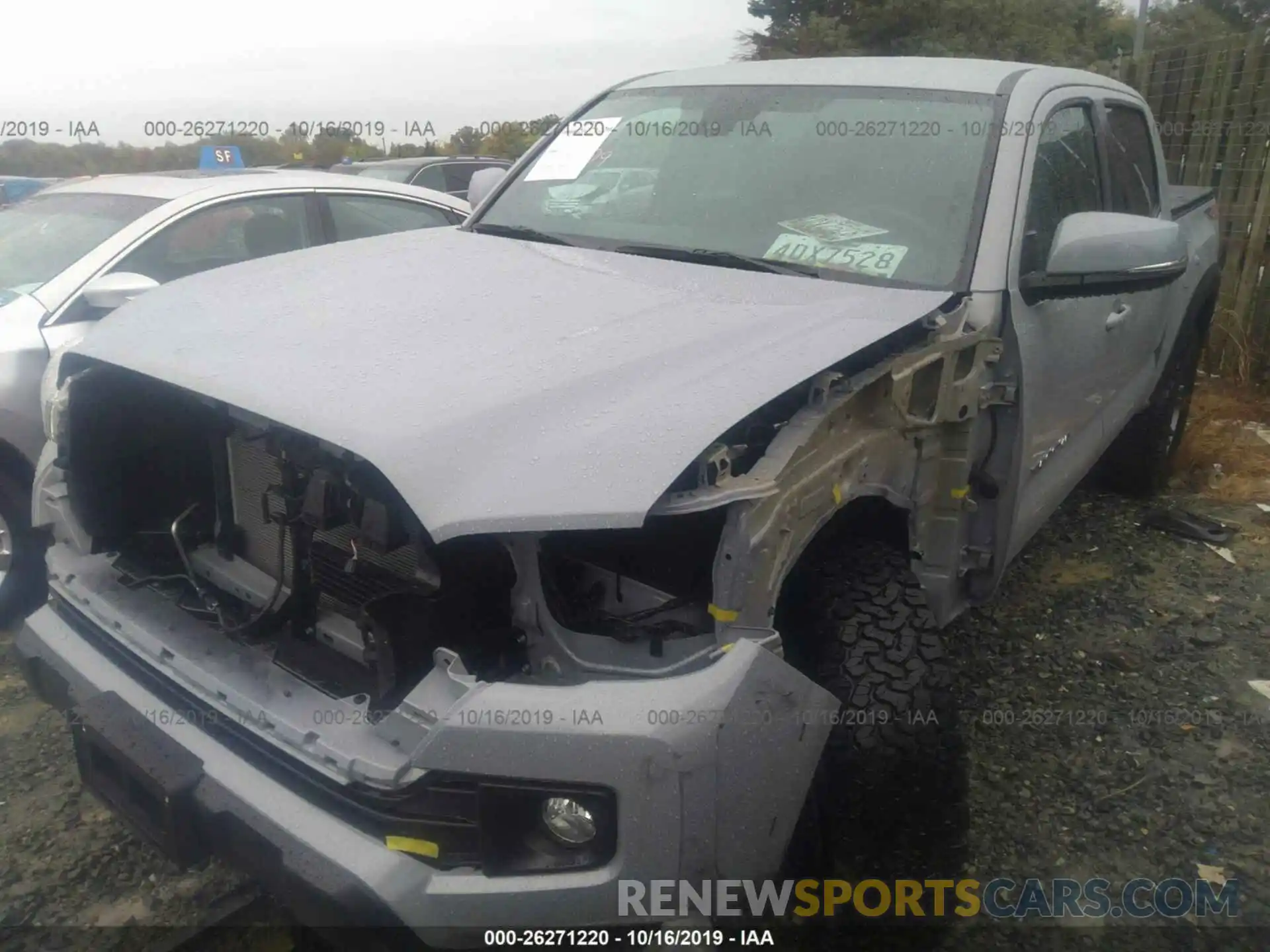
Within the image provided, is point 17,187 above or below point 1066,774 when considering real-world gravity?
above

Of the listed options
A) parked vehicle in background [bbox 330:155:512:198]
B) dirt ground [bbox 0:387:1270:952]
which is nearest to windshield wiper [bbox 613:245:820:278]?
dirt ground [bbox 0:387:1270:952]

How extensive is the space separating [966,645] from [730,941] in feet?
5.91

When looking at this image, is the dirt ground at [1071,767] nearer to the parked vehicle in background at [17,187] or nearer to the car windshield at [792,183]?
the car windshield at [792,183]

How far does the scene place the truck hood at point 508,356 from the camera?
1668 mm

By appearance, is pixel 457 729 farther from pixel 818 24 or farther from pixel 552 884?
pixel 818 24

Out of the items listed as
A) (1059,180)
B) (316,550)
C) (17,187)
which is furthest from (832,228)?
(17,187)

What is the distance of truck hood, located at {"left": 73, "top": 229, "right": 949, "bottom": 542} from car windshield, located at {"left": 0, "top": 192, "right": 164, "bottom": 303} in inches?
60.4

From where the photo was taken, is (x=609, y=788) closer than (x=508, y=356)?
Yes

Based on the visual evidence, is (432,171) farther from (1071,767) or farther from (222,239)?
(1071,767)

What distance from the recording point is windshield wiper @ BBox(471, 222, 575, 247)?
3059 mm

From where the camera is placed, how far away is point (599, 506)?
163 centimetres

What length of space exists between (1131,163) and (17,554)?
4.22 metres

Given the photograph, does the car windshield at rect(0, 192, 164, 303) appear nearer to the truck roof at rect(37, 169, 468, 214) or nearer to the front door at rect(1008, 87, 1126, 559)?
the truck roof at rect(37, 169, 468, 214)

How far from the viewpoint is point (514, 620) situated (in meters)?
1.91
